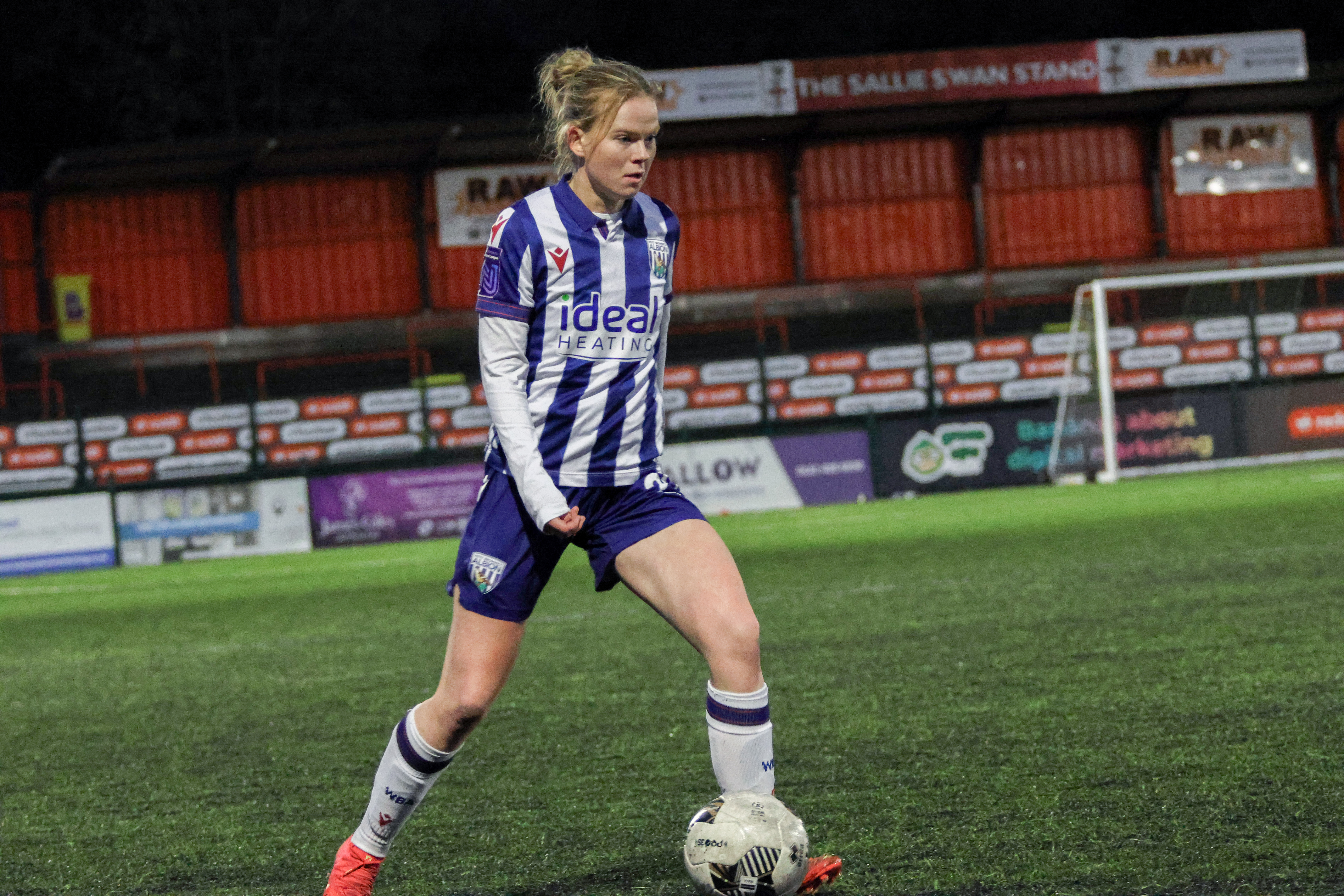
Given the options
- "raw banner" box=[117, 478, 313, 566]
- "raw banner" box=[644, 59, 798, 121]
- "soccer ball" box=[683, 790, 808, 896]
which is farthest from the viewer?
"raw banner" box=[644, 59, 798, 121]

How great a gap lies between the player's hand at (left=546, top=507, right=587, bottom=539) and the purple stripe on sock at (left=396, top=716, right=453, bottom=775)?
1.94 ft

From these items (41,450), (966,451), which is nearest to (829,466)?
(966,451)

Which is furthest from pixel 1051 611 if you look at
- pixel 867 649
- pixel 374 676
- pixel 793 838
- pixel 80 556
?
pixel 80 556

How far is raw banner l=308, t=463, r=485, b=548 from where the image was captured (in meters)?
15.6

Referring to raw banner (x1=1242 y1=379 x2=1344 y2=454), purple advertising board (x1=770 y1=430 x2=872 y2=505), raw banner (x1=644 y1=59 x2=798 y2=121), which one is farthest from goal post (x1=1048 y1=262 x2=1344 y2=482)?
raw banner (x1=644 y1=59 x2=798 y2=121)

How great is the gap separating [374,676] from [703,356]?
44.8 ft

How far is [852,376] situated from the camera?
19172mm

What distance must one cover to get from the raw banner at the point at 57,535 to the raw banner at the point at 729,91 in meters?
13.4

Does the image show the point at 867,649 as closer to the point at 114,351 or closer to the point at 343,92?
the point at 114,351

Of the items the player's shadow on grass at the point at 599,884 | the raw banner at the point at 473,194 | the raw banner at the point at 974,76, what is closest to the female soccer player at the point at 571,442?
the player's shadow on grass at the point at 599,884

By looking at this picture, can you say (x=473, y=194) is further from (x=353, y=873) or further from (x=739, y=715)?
(x=739, y=715)

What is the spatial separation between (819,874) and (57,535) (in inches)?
547

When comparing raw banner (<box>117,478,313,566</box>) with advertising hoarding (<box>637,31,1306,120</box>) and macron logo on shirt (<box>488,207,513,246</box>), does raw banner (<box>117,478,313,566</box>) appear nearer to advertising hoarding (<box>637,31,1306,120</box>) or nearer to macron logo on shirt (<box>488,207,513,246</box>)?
advertising hoarding (<box>637,31,1306,120</box>)

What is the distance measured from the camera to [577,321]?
3.15 m
